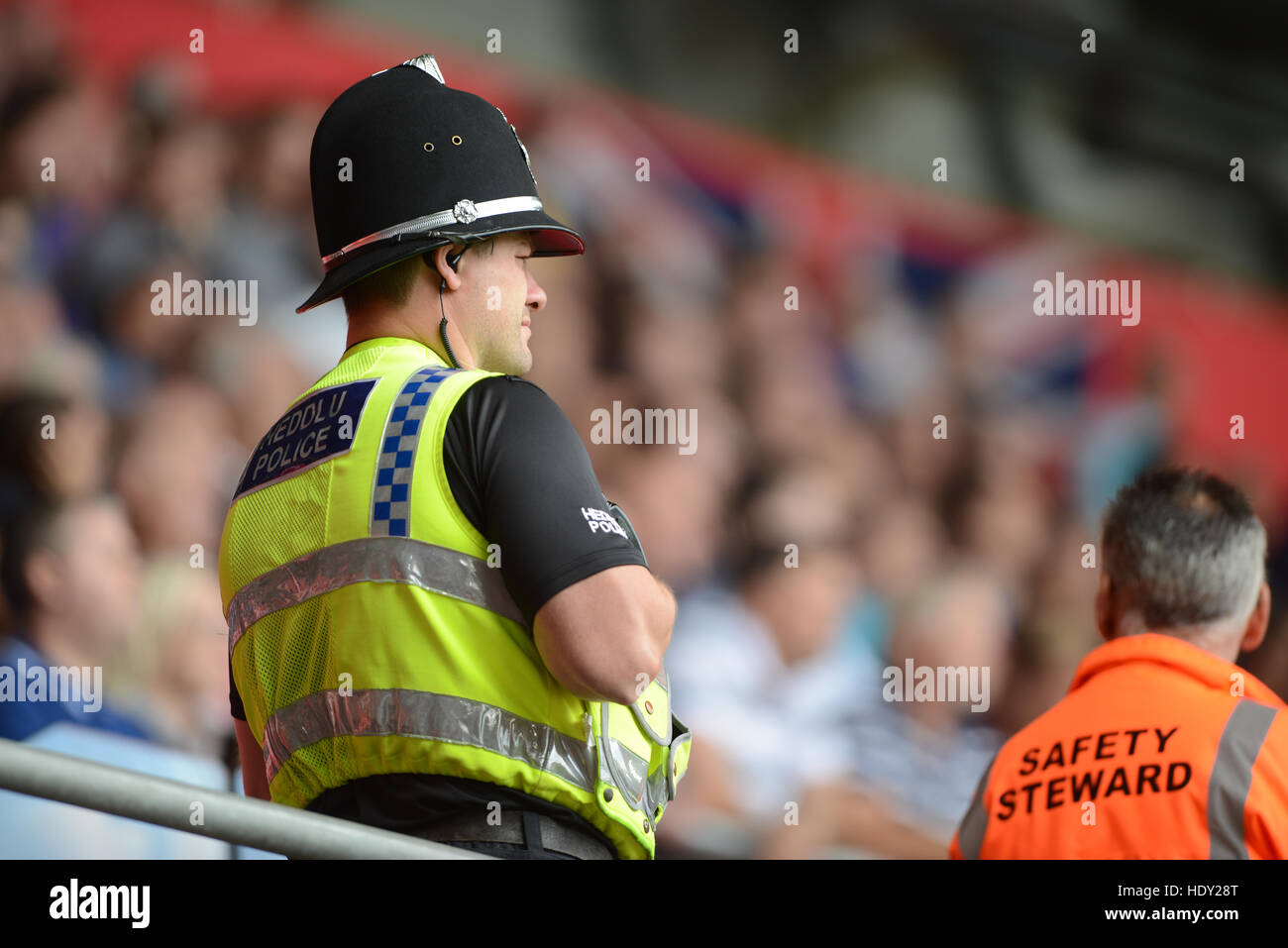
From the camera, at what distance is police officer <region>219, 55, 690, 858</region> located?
4.63 feet

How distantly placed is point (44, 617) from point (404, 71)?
2.48 metres

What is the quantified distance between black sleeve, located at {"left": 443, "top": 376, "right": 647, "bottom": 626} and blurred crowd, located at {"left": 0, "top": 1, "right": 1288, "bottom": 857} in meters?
2.65

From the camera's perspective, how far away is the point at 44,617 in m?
3.73

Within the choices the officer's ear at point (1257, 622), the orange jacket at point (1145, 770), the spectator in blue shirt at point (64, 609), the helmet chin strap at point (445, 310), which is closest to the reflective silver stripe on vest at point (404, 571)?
the helmet chin strap at point (445, 310)

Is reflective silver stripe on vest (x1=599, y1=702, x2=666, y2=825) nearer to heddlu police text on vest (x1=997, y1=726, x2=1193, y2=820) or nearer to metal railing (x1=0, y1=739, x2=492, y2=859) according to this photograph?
metal railing (x1=0, y1=739, x2=492, y2=859)

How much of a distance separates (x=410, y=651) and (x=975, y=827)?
4.27ft

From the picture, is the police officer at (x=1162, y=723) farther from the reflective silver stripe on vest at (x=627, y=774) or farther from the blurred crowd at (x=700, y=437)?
the blurred crowd at (x=700, y=437)

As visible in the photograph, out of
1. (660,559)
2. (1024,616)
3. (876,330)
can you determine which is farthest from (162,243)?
(1024,616)

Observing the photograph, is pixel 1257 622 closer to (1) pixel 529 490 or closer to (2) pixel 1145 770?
(2) pixel 1145 770

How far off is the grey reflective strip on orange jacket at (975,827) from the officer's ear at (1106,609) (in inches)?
12.6

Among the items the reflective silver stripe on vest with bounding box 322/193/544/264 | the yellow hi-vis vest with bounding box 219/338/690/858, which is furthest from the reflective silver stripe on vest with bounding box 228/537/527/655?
the reflective silver stripe on vest with bounding box 322/193/544/264

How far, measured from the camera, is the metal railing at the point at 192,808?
3.81 ft

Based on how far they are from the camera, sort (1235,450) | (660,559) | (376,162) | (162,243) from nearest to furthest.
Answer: (376,162)
(162,243)
(660,559)
(1235,450)
